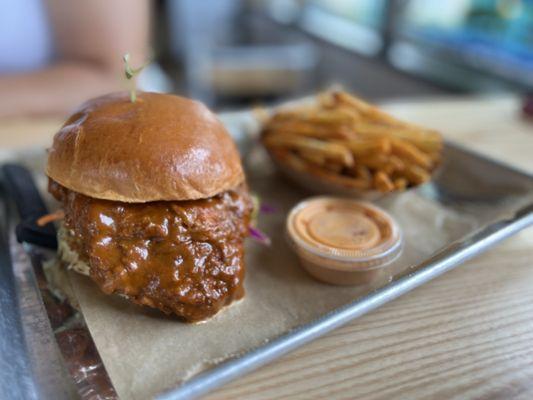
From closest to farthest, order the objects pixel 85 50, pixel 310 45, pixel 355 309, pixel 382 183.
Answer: pixel 355 309 < pixel 382 183 < pixel 85 50 < pixel 310 45

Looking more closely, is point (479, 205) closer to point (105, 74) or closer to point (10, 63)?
Answer: point (105, 74)

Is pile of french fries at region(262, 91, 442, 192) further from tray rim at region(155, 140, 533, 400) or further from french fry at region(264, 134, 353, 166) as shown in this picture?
tray rim at region(155, 140, 533, 400)

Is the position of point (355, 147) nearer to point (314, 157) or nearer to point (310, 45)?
point (314, 157)

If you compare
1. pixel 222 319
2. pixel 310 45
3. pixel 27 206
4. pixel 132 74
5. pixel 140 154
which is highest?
pixel 132 74

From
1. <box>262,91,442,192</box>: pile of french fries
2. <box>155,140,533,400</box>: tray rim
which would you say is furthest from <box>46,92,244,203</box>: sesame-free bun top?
<box>262,91,442,192</box>: pile of french fries

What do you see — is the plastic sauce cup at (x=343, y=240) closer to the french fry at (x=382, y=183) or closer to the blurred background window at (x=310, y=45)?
the french fry at (x=382, y=183)

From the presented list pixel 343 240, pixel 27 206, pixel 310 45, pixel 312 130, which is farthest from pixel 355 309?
pixel 310 45
